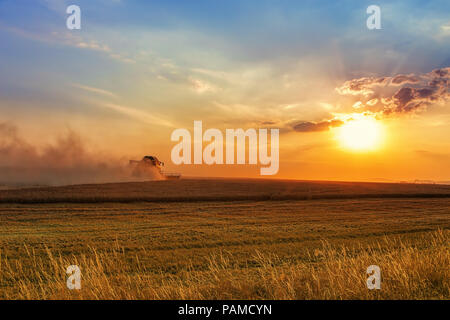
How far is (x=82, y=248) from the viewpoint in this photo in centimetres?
1661

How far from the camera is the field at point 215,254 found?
8195 millimetres

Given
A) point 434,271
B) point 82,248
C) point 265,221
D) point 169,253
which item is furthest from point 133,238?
point 434,271

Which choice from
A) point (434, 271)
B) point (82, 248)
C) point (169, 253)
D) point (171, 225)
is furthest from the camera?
point (171, 225)

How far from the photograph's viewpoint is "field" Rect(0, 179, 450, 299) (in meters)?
8.20

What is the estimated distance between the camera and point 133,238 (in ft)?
62.4

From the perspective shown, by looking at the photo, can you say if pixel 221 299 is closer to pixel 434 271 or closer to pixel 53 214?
pixel 434 271

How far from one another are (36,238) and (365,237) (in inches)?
722

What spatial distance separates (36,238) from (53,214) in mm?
11762

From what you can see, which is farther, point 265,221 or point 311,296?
point 265,221

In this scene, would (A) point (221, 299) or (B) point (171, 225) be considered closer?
(A) point (221, 299)

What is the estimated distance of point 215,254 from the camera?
15.4 meters
